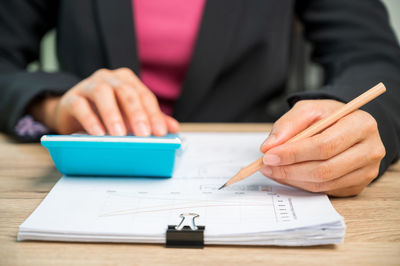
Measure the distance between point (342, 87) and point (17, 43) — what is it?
0.61m

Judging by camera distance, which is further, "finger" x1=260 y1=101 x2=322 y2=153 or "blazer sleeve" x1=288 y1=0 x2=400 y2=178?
"blazer sleeve" x1=288 y1=0 x2=400 y2=178

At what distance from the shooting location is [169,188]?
14.7 inches

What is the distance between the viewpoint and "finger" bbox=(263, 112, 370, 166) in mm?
334

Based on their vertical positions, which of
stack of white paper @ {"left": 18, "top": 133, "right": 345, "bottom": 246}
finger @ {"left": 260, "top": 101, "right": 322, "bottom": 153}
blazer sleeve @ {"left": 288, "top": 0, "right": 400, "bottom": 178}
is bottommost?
blazer sleeve @ {"left": 288, "top": 0, "right": 400, "bottom": 178}

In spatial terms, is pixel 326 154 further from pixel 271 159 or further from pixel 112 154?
pixel 112 154

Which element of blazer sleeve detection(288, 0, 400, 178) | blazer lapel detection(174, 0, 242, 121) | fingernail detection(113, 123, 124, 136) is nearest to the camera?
fingernail detection(113, 123, 124, 136)

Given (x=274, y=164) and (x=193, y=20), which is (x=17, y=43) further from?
(x=274, y=164)

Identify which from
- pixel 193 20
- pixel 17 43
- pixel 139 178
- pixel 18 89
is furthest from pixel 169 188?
pixel 17 43

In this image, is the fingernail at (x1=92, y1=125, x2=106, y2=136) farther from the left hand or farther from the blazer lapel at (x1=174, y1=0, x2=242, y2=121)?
the blazer lapel at (x1=174, y1=0, x2=242, y2=121)

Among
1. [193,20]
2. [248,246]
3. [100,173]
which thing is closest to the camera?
[248,246]

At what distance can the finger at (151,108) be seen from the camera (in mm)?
431

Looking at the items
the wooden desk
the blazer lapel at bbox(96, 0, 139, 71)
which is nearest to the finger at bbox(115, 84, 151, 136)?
the wooden desk

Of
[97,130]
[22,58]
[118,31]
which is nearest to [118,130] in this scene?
[97,130]

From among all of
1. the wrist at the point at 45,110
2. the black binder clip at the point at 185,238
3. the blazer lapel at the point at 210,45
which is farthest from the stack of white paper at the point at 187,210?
the blazer lapel at the point at 210,45
